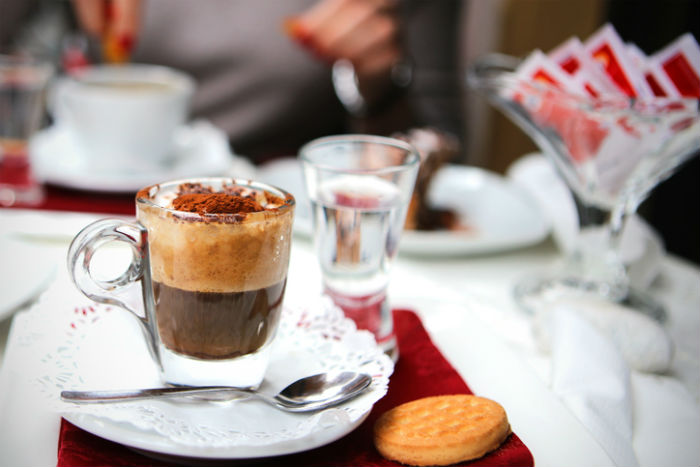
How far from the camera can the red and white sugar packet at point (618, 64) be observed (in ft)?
2.27

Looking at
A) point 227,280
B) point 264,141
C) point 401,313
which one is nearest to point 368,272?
point 401,313

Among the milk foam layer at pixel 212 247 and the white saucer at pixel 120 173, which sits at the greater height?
the milk foam layer at pixel 212 247

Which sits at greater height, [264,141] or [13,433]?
[13,433]

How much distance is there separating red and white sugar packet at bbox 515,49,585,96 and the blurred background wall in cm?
154

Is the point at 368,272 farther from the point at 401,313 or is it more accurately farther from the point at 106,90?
the point at 106,90

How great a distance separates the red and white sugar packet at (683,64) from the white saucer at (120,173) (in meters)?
0.65

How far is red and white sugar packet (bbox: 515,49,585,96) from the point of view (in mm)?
726

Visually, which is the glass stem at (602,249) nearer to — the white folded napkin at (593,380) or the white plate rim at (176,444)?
the white folded napkin at (593,380)

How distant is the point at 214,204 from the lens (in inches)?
17.9

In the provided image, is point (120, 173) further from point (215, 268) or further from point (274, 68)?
point (274, 68)

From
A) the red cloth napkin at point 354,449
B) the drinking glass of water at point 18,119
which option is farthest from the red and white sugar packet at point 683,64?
the drinking glass of water at point 18,119

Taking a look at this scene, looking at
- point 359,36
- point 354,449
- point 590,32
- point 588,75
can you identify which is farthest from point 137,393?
point 590,32

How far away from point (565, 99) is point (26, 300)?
1.82ft

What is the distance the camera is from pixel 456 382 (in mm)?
529
